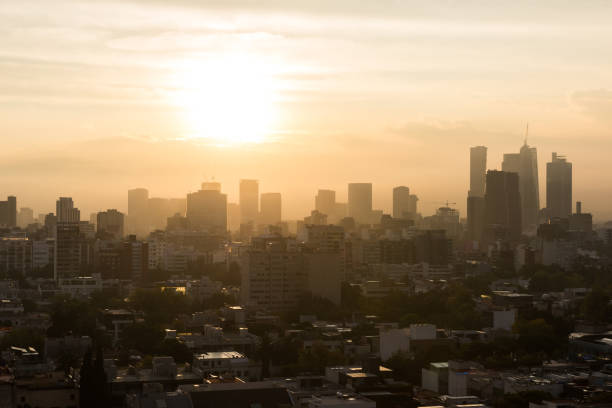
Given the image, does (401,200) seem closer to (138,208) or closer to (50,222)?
(138,208)

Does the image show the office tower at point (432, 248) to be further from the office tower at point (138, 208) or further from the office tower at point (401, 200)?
the office tower at point (138, 208)

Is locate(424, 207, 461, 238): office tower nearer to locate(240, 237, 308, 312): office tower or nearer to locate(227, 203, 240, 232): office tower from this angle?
locate(227, 203, 240, 232): office tower

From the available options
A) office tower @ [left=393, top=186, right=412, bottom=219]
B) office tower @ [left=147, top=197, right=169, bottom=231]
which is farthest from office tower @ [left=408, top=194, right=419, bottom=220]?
office tower @ [left=147, top=197, right=169, bottom=231]

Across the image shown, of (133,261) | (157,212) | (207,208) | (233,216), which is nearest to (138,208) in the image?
(157,212)

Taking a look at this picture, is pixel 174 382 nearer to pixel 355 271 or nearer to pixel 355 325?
pixel 355 325

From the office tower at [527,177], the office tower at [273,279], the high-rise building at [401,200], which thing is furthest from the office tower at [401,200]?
the office tower at [273,279]

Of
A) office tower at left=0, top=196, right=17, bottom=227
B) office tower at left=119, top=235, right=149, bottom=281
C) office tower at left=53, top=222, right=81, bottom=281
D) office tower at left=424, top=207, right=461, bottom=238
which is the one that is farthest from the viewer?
office tower at left=424, top=207, right=461, bottom=238
